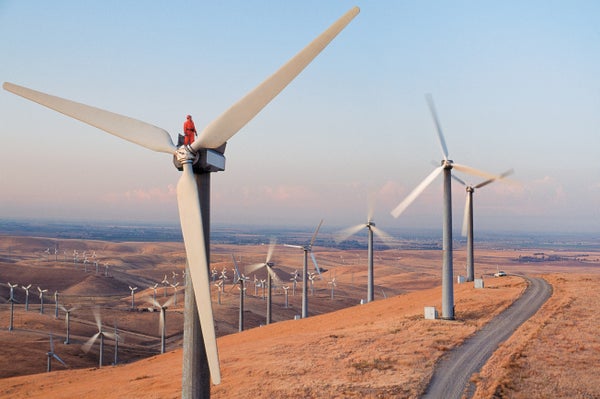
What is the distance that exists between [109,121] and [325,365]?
19728 mm

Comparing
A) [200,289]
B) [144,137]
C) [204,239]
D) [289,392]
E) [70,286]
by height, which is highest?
[144,137]

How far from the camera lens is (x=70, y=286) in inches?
6895

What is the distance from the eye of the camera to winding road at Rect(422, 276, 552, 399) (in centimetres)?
2833

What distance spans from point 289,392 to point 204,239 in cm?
1278

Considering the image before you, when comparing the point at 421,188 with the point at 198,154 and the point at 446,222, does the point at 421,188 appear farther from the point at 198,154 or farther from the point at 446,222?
the point at 198,154

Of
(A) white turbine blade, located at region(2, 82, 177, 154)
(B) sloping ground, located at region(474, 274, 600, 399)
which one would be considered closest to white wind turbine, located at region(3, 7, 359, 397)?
(A) white turbine blade, located at region(2, 82, 177, 154)

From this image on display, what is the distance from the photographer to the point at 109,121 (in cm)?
2106

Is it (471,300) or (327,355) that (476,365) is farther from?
(471,300)

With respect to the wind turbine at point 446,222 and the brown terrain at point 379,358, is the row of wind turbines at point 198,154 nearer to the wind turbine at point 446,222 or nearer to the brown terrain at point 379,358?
the brown terrain at point 379,358

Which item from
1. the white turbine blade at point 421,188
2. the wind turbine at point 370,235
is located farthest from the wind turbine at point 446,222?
the wind turbine at point 370,235

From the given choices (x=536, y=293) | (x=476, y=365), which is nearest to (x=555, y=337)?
(x=476, y=365)

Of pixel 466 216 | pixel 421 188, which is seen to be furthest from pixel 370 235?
pixel 421 188

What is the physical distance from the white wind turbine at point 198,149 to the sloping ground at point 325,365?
31.0ft

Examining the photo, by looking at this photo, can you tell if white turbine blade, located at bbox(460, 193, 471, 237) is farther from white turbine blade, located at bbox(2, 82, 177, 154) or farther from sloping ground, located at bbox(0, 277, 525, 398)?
white turbine blade, located at bbox(2, 82, 177, 154)
